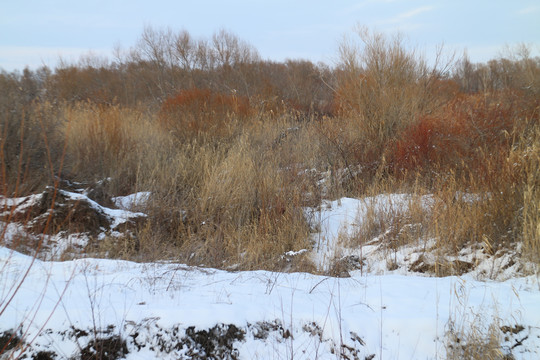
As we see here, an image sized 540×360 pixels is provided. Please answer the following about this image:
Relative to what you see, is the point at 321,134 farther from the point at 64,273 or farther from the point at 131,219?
the point at 64,273

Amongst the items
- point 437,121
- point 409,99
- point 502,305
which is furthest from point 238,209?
point 409,99

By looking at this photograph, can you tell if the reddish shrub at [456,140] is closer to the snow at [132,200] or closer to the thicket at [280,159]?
the thicket at [280,159]

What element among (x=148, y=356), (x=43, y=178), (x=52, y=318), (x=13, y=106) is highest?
(x=13, y=106)

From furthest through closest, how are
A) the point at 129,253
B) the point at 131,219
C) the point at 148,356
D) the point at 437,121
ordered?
1. the point at 437,121
2. the point at 131,219
3. the point at 129,253
4. the point at 148,356

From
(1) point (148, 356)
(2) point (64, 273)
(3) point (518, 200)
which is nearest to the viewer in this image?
(1) point (148, 356)

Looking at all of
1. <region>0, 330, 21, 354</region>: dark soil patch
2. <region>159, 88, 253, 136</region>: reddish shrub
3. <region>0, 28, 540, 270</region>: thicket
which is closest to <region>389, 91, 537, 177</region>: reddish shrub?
<region>0, 28, 540, 270</region>: thicket

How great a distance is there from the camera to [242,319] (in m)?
2.15

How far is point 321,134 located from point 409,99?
76.7 inches

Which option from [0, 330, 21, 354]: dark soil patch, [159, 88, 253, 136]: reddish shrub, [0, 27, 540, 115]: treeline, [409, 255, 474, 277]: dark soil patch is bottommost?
[409, 255, 474, 277]: dark soil patch

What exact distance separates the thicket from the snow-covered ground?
2.79ft

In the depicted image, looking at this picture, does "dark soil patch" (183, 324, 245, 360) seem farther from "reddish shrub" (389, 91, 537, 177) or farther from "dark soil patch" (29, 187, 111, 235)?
"reddish shrub" (389, 91, 537, 177)

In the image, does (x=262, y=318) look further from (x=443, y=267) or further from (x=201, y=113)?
(x=201, y=113)

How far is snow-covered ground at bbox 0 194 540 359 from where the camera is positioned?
2.02 meters

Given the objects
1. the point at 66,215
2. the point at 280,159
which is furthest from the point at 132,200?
the point at 280,159
